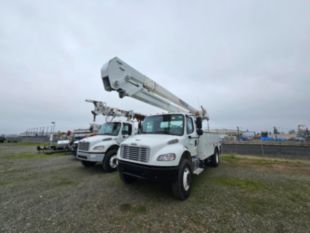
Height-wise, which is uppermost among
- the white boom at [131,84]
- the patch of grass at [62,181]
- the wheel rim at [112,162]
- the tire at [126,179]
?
the white boom at [131,84]

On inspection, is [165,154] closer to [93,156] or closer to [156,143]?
[156,143]

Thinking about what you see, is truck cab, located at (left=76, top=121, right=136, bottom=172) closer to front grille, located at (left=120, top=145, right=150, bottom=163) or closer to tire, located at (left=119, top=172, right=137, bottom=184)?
tire, located at (left=119, top=172, right=137, bottom=184)

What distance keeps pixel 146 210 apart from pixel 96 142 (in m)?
3.74

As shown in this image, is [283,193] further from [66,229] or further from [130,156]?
[66,229]

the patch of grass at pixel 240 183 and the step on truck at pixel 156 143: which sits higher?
the step on truck at pixel 156 143

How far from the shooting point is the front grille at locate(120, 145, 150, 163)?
340 centimetres

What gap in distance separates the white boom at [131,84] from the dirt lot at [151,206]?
9.49 ft

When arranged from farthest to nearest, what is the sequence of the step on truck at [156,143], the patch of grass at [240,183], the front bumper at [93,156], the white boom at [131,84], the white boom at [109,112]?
the white boom at [109,112] < the front bumper at [93,156] < the patch of grass at [240,183] < the white boom at [131,84] < the step on truck at [156,143]

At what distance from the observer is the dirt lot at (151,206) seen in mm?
2484

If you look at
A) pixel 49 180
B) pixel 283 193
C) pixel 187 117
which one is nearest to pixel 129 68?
pixel 187 117

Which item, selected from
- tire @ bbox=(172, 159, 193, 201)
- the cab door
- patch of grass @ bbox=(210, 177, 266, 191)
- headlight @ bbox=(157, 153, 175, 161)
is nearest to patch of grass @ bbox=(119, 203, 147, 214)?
tire @ bbox=(172, 159, 193, 201)

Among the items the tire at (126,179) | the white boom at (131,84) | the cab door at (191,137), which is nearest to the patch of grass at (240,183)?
the cab door at (191,137)

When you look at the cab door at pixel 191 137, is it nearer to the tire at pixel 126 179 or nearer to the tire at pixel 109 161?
the tire at pixel 126 179

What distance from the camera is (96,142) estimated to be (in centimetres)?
586
